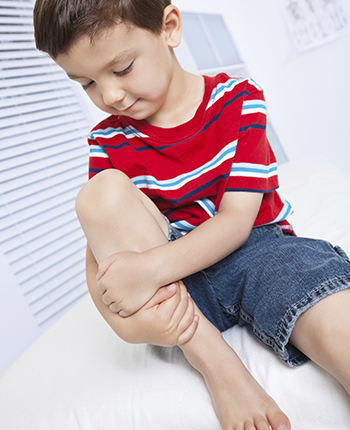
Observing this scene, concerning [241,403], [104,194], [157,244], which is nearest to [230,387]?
[241,403]

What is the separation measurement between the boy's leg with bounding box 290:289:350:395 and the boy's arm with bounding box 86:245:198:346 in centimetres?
17

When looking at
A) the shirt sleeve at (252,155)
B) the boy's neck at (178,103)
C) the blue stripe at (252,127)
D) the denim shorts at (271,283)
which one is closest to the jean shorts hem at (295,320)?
the denim shorts at (271,283)

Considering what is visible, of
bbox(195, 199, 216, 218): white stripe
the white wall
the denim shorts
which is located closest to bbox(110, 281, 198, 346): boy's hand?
the denim shorts

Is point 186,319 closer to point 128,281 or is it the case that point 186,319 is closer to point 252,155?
point 128,281

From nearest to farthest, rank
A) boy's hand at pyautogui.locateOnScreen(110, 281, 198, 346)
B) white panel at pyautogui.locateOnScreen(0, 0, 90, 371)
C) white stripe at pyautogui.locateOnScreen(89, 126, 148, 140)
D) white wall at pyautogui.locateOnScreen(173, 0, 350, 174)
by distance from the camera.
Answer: boy's hand at pyautogui.locateOnScreen(110, 281, 198, 346) < white stripe at pyautogui.locateOnScreen(89, 126, 148, 140) < white panel at pyautogui.locateOnScreen(0, 0, 90, 371) < white wall at pyautogui.locateOnScreen(173, 0, 350, 174)

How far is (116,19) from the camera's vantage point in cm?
68

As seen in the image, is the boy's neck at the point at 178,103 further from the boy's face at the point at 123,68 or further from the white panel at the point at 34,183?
the white panel at the point at 34,183

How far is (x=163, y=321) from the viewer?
607 mm

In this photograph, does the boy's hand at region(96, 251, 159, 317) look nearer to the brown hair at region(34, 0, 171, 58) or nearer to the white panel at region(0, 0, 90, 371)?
the brown hair at region(34, 0, 171, 58)

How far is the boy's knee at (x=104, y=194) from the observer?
2.15 ft

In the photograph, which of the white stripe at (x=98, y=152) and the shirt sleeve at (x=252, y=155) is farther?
the white stripe at (x=98, y=152)

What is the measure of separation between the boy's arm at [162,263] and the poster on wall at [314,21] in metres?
2.12

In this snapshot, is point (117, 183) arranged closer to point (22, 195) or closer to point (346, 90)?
point (22, 195)

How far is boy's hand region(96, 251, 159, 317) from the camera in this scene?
60cm
